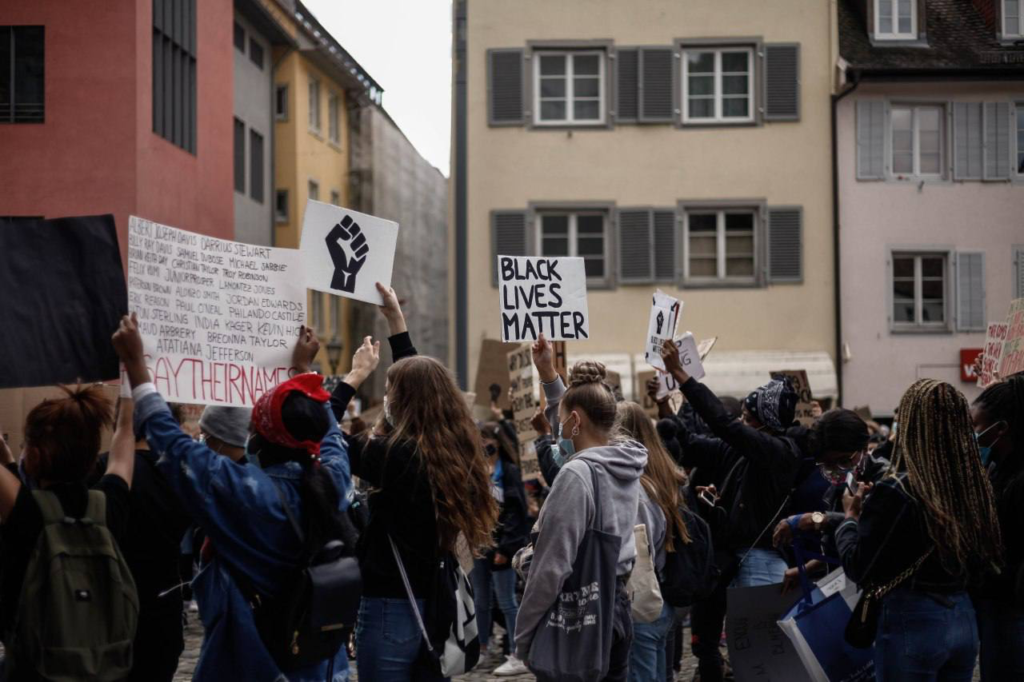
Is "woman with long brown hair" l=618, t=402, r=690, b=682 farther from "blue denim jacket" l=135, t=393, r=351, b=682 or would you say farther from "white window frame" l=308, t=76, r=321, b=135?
"white window frame" l=308, t=76, r=321, b=135

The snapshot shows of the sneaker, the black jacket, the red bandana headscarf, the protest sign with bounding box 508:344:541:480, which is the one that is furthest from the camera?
the sneaker

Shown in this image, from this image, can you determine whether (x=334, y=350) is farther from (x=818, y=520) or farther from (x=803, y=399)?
(x=818, y=520)

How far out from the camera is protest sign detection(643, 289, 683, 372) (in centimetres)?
880

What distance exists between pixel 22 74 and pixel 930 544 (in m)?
21.2

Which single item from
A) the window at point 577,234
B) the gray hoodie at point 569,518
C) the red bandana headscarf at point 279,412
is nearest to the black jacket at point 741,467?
the gray hoodie at point 569,518

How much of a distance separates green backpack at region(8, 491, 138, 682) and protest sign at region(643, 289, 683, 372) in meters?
5.06

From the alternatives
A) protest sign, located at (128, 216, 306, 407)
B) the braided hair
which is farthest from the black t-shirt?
the braided hair

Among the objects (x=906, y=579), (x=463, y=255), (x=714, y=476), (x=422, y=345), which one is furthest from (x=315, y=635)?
(x=422, y=345)

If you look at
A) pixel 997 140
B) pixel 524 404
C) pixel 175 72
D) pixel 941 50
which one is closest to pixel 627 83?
pixel 941 50

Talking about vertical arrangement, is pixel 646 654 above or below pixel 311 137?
below

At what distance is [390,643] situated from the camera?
4.88 meters

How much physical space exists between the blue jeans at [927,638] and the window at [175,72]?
20857mm

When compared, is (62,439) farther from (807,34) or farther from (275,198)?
(275,198)

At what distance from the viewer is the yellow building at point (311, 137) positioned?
34812mm
